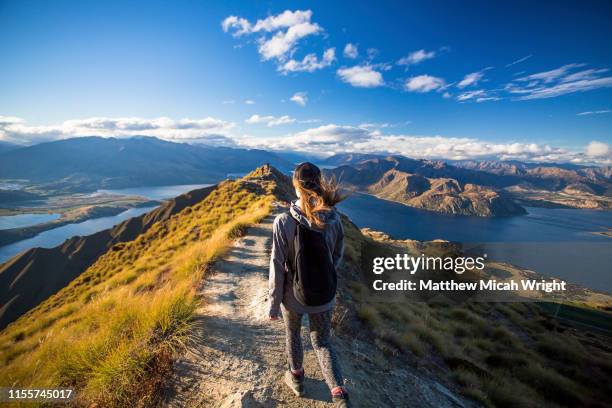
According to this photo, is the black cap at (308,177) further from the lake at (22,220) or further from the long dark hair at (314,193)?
the lake at (22,220)

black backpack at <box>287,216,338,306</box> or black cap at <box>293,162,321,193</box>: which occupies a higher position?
black cap at <box>293,162,321,193</box>

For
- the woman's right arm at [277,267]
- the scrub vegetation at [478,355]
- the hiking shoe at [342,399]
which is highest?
the woman's right arm at [277,267]

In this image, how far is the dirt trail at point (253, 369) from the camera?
4020 millimetres

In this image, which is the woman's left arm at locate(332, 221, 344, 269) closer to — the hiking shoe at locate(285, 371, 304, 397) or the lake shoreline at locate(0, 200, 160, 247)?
the hiking shoe at locate(285, 371, 304, 397)

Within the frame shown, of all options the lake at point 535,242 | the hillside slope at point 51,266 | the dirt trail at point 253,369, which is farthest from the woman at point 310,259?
the lake at point 535,242

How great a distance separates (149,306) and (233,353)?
2.26 metres

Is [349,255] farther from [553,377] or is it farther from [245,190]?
[245,190]

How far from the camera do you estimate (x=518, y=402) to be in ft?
24.0

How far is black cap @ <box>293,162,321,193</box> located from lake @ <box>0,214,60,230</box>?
24464 cm

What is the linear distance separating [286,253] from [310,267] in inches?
15.2

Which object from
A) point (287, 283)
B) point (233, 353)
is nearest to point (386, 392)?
point (233, 353)

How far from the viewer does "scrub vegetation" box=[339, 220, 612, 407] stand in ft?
24.8

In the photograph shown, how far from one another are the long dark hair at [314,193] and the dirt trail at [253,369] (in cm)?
296

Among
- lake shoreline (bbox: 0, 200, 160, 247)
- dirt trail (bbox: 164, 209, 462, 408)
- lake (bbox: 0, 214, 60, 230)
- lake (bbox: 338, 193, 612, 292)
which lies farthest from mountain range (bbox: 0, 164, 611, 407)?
lake (bbox: 0, 214, 60, 230)
